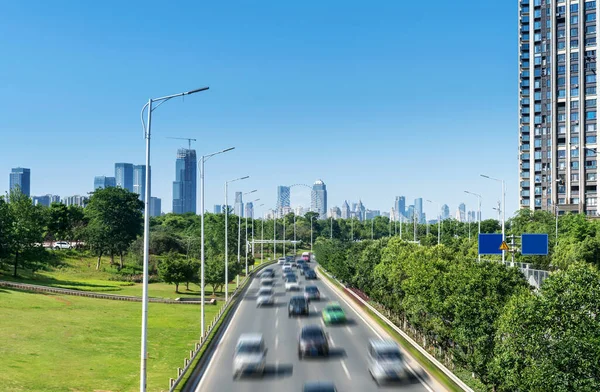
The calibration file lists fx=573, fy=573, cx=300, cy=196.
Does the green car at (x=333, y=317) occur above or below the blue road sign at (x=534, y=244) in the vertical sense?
below

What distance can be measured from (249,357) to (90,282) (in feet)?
182

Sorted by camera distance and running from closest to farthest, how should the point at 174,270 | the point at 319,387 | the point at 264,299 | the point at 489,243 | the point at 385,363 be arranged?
the point at 319,387 < the point at 385,363 < the point at 489,243 < the point at 264,299 < the point at 174,270

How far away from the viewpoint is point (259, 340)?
3075 cm

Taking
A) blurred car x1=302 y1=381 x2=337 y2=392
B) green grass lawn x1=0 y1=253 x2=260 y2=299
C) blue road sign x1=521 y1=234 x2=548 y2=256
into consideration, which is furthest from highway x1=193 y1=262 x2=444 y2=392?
green grass lawn x1=0 y1=253 x2=260 y2=299

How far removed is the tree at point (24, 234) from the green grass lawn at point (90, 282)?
6.74ft

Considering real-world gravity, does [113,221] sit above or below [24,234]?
above

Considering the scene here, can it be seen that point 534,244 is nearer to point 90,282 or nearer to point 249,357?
point 249,357

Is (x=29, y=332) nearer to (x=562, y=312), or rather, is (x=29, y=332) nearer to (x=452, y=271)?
(x=452, y=271)

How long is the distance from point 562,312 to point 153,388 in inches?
771

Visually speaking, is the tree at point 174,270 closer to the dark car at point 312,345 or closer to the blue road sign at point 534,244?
the dark car at point 312,345

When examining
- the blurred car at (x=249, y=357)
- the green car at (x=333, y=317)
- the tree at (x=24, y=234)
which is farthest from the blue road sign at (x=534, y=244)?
the tree at (x=24, y=234)

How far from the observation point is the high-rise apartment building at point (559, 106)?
389 ft

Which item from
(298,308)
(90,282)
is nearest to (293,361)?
(298,308)

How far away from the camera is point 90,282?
257 feet
